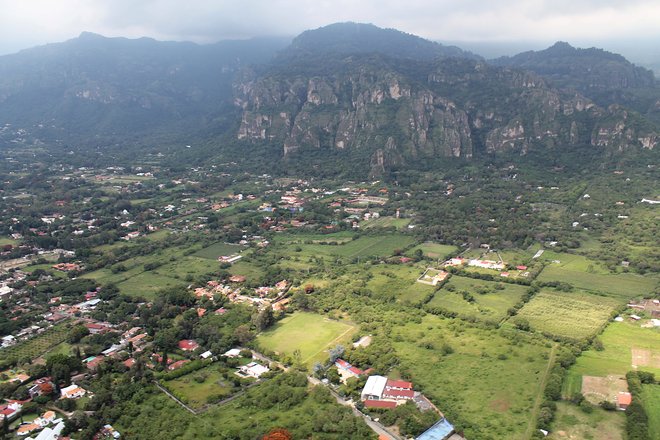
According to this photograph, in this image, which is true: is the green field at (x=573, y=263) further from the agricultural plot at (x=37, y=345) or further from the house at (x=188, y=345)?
the agricultural plot at (x=37, y=345)

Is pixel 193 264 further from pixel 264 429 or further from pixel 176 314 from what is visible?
pixel 264 429

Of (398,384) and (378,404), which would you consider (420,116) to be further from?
(378,404)

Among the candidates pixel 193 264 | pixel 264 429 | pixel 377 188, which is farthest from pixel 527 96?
pixel 264 429

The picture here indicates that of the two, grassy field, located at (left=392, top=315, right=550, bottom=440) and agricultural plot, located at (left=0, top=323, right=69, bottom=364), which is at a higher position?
grassy field, located at (left=392, top=315, right=550, bottom=440)

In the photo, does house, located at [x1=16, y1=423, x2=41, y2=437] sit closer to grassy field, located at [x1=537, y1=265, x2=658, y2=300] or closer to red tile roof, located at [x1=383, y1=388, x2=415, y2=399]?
red tile roof, located at [x1=383, y1=388, x2=415, y2=399]

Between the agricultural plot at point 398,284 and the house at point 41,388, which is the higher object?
the house at point 41,388

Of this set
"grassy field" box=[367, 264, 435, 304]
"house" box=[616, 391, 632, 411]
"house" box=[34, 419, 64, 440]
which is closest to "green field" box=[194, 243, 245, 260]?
"grassy field" box=[367, 264, 435, 304]

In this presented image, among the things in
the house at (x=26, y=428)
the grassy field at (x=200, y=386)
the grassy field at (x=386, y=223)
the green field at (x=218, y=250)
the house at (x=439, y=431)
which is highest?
the house at (x=439, y=431)

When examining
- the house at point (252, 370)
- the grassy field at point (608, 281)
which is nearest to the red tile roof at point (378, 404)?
the house at point (252, 370)
